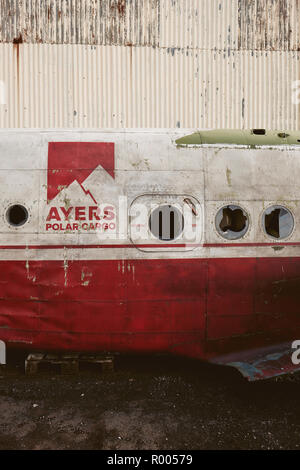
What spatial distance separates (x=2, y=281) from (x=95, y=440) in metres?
2.32

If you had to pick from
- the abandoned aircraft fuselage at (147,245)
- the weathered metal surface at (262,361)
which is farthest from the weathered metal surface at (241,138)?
the weathered metal surface at (262,361)

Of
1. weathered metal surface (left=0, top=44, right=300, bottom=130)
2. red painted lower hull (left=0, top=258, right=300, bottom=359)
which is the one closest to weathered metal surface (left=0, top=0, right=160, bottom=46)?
weathered metal surface (left=0, top=44, right=300, bottom=130)

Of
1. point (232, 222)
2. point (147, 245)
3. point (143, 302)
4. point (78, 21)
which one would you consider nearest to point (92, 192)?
point (147, 245)

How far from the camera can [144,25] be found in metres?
9.20

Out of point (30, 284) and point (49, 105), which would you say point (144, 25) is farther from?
point (30, 284)

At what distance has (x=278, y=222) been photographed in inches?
173

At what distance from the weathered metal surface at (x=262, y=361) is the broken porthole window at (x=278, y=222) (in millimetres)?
1589

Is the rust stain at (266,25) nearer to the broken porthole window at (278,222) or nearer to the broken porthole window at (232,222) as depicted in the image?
the broken porthole window at (278,222)

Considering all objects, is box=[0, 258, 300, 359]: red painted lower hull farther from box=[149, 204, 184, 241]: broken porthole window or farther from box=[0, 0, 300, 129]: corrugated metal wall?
box=[0, 0, 300, 129]: corrugated metal wall

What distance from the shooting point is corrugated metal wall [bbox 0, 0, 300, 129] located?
9086mm

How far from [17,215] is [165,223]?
6.65 ft

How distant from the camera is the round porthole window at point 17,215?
4242 mm

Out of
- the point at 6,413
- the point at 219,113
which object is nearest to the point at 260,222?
the point at 6,413

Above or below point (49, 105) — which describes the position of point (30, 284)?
below
